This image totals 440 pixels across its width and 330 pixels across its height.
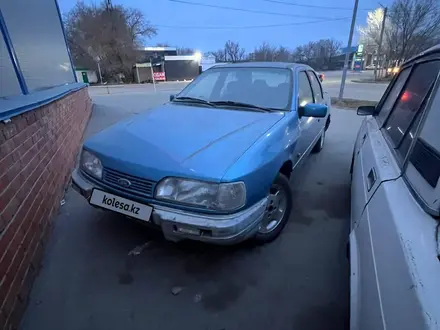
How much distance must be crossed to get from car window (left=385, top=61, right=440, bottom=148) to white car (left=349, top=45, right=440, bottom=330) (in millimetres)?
16

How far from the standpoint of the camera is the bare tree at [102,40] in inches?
1406

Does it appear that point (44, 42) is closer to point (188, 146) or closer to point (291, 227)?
point (188, 146)

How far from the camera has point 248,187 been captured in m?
1.68

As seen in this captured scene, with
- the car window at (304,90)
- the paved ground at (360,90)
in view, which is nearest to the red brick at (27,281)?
the car window at (304,90)

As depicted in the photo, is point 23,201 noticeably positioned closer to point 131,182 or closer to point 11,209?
point 11,209

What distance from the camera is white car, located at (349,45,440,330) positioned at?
740 millimetres

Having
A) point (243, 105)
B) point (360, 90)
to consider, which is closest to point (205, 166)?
point (243, 105)

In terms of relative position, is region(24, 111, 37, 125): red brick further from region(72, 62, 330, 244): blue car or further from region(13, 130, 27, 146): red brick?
region(72, 62, 330, 244): blue car

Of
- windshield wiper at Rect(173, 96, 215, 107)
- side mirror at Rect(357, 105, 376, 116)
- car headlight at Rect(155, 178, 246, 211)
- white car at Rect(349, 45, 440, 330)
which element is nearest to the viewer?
white car at Rect(349, 45, 440, 330)

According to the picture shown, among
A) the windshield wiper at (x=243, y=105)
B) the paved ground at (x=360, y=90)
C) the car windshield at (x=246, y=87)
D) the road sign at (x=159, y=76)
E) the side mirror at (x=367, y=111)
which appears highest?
the car windshield at (x=246, y=87)

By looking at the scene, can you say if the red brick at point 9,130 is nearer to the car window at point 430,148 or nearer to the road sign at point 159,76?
the car window at point 430,148

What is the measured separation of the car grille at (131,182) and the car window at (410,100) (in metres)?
1.67

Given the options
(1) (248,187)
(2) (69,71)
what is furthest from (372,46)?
(1) (248,187)

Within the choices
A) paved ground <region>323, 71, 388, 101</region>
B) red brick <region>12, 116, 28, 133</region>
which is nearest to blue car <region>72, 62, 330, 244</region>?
red brick <region>12, 116, 28, 133</region>
